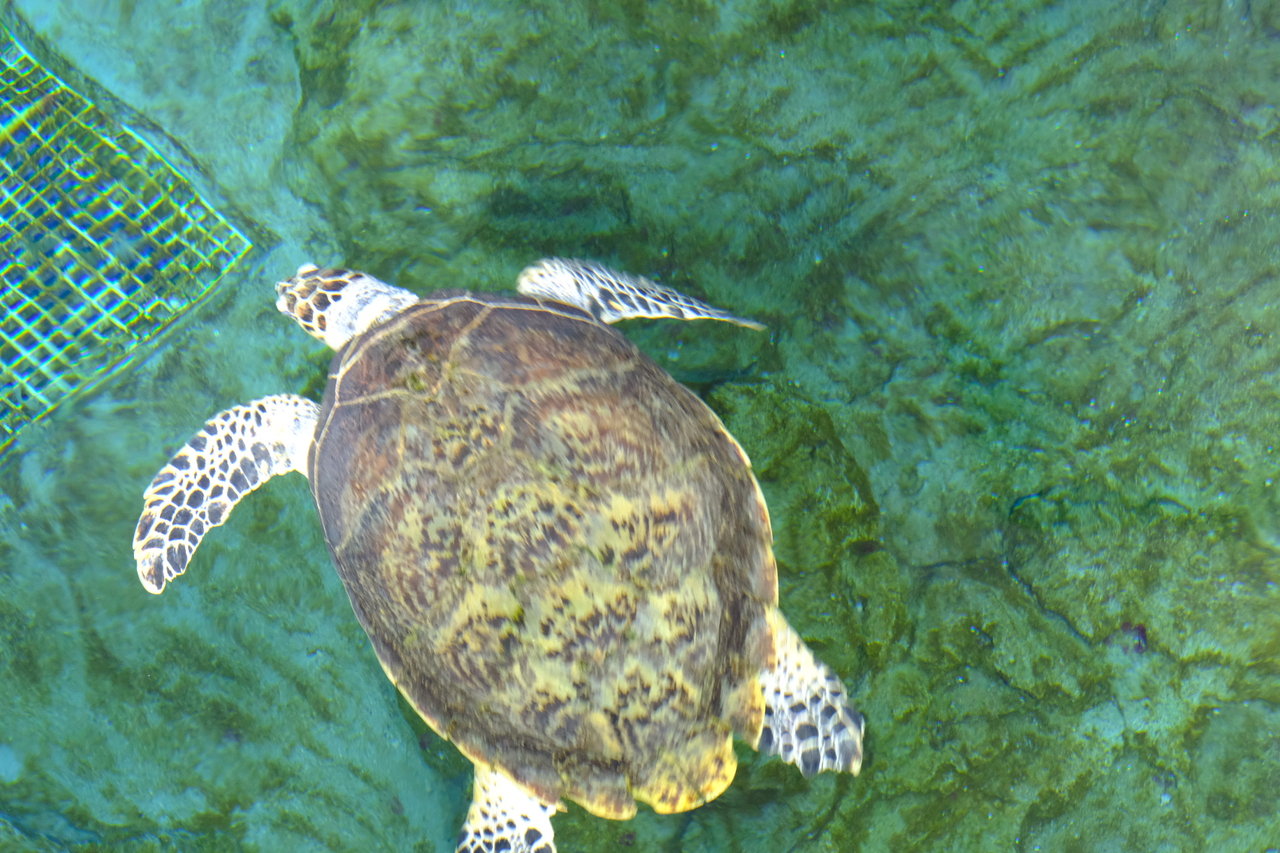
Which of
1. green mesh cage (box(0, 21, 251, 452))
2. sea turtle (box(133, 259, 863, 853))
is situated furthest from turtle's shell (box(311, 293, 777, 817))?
green mesh cage (box(0, 21, 251, 452))

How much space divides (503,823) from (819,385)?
2166 mm

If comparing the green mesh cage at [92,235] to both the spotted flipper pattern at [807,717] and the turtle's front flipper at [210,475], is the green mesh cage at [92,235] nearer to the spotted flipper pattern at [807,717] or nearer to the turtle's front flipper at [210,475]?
the turtle's front flipper at [210,475]

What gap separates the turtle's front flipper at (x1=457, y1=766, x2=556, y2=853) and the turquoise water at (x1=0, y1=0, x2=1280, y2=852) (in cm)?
33

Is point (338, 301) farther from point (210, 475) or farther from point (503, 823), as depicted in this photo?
point (503, 823)

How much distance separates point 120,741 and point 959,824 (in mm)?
3601

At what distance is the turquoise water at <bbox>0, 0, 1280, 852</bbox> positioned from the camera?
2859 millimetres

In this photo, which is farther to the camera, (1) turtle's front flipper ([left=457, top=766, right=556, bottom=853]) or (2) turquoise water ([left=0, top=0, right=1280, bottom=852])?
(2) turquoise water ([left=0, top=0, right=1280, bottom=852])

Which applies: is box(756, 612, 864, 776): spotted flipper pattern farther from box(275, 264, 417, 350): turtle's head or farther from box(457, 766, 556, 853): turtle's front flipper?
box(275, 264, 417, 350): turtle's head

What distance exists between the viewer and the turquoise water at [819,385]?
113 inches


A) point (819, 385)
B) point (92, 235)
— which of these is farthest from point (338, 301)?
point (819, 385)

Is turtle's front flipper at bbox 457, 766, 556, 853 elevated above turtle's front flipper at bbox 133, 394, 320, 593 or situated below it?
below

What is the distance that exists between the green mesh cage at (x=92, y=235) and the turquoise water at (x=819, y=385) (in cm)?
18

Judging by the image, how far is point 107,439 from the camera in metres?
3.33

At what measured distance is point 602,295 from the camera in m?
3.00
